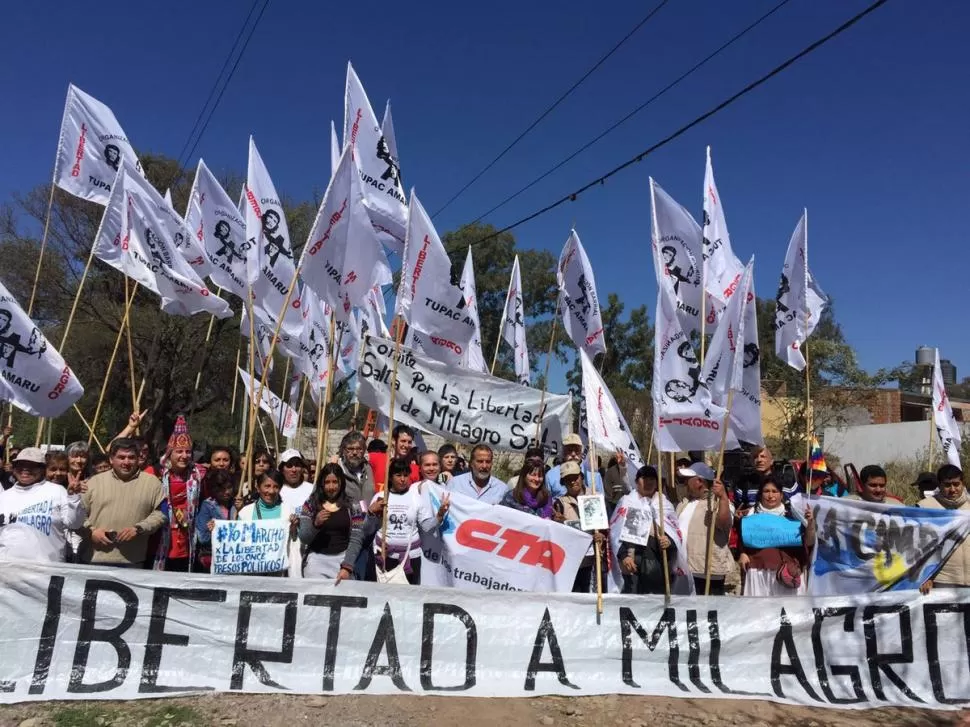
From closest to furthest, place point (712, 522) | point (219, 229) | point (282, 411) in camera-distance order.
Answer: point (712, 522), point (219, 229), point (282, 411)

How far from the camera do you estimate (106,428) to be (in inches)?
1031

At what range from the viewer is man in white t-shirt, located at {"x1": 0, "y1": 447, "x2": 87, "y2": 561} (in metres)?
5.41

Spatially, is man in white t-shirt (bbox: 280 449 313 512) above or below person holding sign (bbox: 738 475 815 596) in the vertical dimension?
above

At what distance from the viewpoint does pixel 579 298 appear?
10.9 meters

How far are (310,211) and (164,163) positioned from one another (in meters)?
5.04

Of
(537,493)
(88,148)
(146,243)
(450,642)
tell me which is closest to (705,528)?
(537,493)

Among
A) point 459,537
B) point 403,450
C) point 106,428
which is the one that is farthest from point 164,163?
point 459,537

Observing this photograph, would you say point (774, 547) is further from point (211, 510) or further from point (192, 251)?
point (192, 251)

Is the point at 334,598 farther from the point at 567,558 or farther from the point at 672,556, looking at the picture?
the point at 672,556

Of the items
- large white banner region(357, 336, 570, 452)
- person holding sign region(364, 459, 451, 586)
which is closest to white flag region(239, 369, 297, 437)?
large white banner region(357, 336, 570, 452)

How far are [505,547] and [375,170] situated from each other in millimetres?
4740

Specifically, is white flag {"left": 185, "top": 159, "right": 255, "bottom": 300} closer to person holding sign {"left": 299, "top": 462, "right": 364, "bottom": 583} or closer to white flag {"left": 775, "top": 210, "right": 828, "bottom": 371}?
person holding sign {"left": 299, "top": 462, "right": 364, "bottom": 583}

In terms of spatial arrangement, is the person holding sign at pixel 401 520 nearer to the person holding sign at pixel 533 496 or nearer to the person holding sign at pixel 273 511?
the person holding sign at pixel 273 511

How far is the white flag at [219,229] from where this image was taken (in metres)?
10.1
